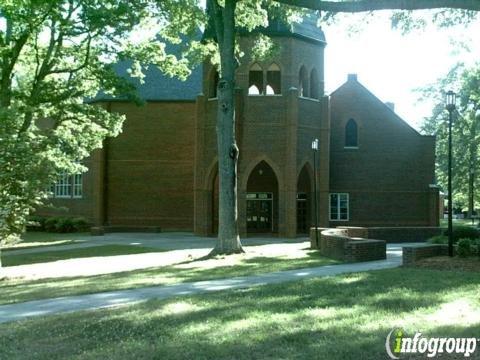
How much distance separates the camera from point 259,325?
7969mm

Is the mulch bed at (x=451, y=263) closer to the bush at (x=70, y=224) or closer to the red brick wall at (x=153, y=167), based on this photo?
the red brick wall at (x=153, y=167)

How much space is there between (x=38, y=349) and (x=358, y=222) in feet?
111

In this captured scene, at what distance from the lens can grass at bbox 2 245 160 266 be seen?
24.3 m

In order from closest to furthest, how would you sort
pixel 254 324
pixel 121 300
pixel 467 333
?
pixel 467 333, pixel 254 324, pixel 121 300

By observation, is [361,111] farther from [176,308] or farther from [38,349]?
[38,349]

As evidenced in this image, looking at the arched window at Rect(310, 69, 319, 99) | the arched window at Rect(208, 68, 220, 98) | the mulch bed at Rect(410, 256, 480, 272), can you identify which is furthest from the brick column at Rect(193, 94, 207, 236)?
the mulch bed at Rect(410, 256, 480, 272)

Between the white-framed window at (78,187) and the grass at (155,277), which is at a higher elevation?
the white-framed window at (78,187)

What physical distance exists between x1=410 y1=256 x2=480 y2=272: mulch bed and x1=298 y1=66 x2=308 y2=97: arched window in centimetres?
2064

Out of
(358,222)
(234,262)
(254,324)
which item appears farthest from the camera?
(358,222)

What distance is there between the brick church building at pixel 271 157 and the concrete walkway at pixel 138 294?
1920 cm

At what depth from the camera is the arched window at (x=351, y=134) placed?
133 ft

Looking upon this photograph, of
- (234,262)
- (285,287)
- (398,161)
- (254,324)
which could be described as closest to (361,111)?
(398,161)

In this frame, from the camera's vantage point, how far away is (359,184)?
39.9 metres

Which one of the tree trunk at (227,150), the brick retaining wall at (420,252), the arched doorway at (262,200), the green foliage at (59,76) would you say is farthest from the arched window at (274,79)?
the brick retaining wall at (420,252)
